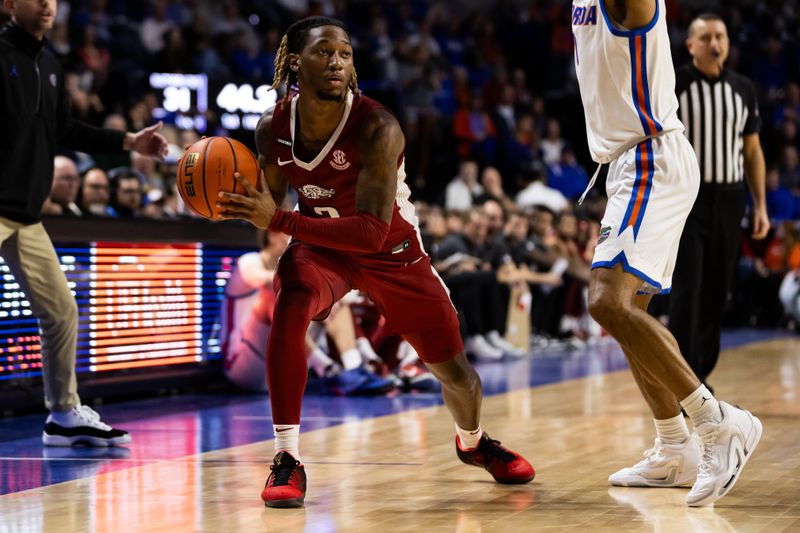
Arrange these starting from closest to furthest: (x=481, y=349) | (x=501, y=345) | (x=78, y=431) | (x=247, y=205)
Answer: (x=247, y=205), (x=78, y=431), (x=481, y=349), (x=501, y=345)

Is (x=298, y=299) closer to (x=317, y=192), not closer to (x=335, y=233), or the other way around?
(x=335, y=233)

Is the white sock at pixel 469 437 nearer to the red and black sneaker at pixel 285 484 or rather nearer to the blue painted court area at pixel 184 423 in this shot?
the red and black sneaker at pixel 285 484

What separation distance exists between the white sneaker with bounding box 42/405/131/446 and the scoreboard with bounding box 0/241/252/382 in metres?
1.09

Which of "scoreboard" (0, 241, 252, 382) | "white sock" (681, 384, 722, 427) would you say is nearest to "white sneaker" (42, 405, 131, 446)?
"scoreboard" (0, 241, 252, 382)

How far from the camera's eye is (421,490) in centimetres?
445

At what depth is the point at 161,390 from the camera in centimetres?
800

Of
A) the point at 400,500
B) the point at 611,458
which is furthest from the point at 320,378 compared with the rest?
the point at 400,500

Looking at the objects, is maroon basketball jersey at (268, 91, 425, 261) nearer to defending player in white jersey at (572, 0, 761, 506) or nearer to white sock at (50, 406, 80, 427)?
defending player in white jersey at (572, 0, 761, 506)

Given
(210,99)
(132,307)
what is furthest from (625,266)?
(210,99)

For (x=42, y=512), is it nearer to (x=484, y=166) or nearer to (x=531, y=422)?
(x=531, y=422)

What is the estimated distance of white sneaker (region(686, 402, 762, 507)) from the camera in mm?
4070

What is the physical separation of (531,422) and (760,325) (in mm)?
9837

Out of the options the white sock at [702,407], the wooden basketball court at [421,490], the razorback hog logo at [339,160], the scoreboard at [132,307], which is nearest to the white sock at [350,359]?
the scoreboard at [132,307]

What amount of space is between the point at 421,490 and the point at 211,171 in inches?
55.3
